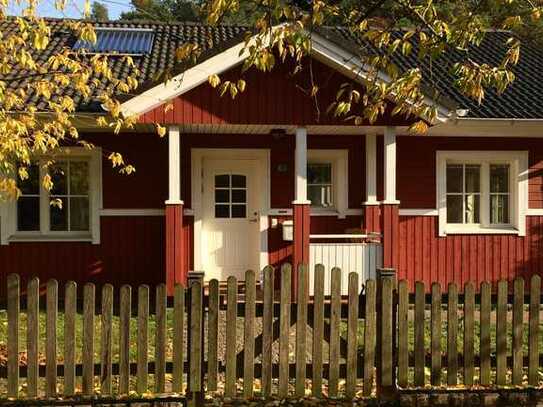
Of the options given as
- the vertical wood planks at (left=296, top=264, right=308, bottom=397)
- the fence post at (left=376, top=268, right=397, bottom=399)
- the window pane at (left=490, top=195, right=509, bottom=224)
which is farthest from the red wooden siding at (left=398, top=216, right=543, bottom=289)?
the vertical wood planks at (left=296, top=264, right=308, bottom=397)

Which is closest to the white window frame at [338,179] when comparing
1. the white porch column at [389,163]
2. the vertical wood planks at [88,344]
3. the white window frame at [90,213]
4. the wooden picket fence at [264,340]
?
the white porch column at [389,163]

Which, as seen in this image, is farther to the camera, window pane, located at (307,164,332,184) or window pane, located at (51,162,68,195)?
window pane, located at (307,164,332,184)

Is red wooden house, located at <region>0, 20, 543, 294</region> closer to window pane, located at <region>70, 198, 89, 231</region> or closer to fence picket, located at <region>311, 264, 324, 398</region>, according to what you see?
window pane, located at <region>70, 198, 89, 231</region>

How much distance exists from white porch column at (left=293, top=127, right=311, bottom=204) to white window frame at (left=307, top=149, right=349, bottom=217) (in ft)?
5.48

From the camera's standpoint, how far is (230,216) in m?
11.7

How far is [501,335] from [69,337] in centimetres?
366

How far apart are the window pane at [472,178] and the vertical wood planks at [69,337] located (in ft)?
29.7

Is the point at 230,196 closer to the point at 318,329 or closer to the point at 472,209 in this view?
the point at 472,209

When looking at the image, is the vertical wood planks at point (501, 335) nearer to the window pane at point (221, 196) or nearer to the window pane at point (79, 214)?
the window pane at point (221, 196)

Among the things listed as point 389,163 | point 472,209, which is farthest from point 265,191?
point 472,209

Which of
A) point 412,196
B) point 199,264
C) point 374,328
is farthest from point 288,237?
point 374,328

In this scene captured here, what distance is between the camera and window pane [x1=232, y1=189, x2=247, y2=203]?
462 inches

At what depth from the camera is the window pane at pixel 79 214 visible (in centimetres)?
1127

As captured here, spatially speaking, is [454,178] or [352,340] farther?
[454,178]
